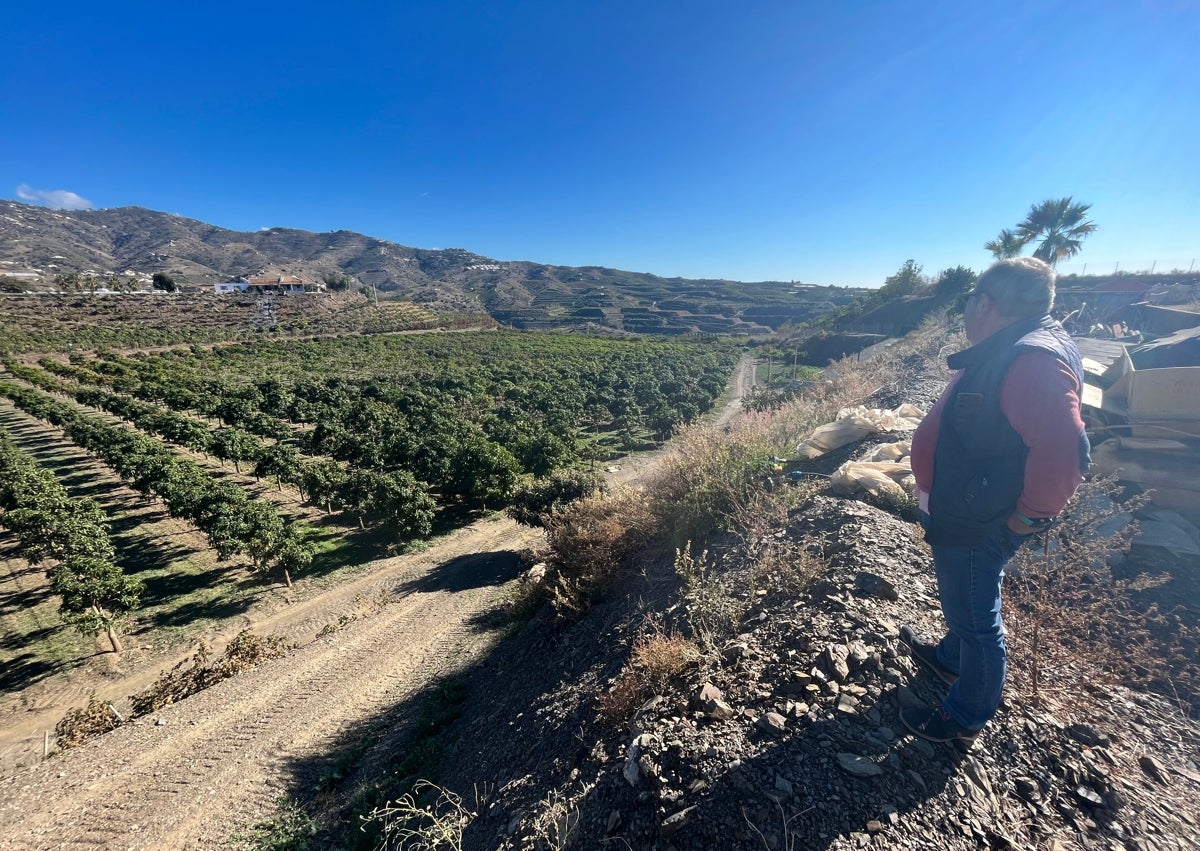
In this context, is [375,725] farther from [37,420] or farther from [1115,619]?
[37,420]

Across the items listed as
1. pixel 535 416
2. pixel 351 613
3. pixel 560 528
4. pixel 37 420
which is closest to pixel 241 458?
pixel 351 613

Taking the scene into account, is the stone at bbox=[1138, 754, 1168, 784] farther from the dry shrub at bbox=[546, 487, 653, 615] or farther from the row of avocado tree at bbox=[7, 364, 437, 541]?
the row of avocado tree at bbox=[7, 364, 437, 541]

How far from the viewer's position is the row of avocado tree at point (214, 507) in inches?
539

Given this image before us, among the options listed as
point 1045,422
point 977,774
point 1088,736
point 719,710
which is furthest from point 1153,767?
point 719,710

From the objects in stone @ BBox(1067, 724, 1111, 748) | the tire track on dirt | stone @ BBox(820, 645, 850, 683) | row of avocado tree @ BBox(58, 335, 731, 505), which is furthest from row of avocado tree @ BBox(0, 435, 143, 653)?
stone @ BBox(1067, 724, 1111, 748)

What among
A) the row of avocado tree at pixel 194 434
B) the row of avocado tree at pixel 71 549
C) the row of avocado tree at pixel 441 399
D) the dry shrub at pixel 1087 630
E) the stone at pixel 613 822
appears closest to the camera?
the stone at pixel 613 822

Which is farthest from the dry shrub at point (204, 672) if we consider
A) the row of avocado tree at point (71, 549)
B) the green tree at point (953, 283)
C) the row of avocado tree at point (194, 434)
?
the green tree at point (953, 283)

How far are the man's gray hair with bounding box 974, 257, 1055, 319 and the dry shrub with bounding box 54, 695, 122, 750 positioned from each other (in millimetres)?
13607

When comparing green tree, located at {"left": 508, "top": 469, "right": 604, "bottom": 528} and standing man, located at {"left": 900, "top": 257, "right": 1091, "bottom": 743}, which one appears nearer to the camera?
standing man, located at {"left": 900, "top": 257, "right": 1091, "bottom": 743}

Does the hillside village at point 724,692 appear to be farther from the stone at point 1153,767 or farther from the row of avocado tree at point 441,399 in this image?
the row of avocado tree at point 441,399

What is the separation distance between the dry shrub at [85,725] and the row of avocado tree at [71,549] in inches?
134

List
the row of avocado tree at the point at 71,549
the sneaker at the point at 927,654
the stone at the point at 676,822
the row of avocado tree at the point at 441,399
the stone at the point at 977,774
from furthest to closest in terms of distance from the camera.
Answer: the row of avocado tree at the point at 441,399 < the row of avocado tree at the point at 71,549 < the sneaker at the point at 927,654 < the stone at the point at 676,822 < the stone at the point at 977,774

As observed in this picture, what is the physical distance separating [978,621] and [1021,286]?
1.67 metres

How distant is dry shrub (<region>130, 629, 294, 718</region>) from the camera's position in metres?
8.71
